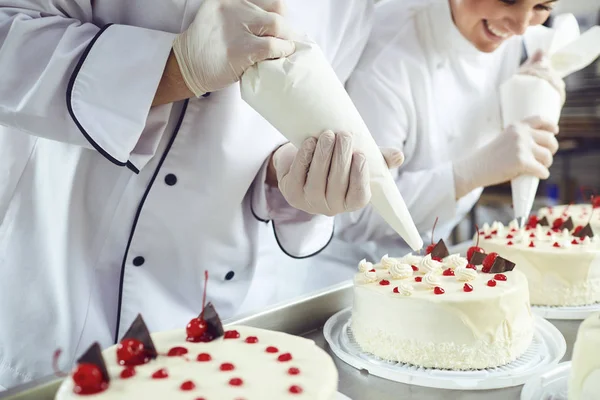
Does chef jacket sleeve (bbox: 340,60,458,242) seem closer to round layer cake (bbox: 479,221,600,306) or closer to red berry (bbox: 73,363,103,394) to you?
round layer cake (bbox: 479,221,600,306)

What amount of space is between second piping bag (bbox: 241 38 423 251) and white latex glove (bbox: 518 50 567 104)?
3.87 feet

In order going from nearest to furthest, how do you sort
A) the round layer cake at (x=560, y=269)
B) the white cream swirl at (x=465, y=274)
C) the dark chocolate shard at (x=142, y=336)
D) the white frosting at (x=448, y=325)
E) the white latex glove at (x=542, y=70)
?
the dark chocolate shard at (x=142, y=336), the white frosting at (x=448, y=325), the white cream swirl at (x=465, y=274), the round layer cake at (x=560, y=269), the white latex glove at (x=542, y=70)

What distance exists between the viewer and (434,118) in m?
2.13

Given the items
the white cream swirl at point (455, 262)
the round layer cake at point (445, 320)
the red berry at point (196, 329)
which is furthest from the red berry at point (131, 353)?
the white cream swirl at point (455, 262)

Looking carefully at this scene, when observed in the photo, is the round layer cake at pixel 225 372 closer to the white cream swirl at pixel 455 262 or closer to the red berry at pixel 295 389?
the red berry at pixel 295 389

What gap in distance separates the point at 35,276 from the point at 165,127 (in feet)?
1.57

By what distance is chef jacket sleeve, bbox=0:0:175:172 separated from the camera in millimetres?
1170

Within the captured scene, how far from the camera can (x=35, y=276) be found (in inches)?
54.7

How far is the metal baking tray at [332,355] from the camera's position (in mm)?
1002

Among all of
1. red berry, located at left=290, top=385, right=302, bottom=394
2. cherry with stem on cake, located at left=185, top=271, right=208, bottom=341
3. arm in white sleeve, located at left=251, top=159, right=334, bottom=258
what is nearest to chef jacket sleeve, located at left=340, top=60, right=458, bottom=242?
arm in white sleeve, located at left=251, top=159, right=334, bottom=258

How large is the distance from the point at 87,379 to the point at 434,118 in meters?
1.63

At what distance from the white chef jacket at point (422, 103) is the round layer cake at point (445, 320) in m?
0.68

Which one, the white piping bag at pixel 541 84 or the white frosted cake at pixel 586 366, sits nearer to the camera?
the white frosted cake at pixel 586 366

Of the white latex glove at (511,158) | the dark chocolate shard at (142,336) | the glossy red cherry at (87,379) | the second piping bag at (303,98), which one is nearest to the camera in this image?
the glossy red cherry at (87,379)
